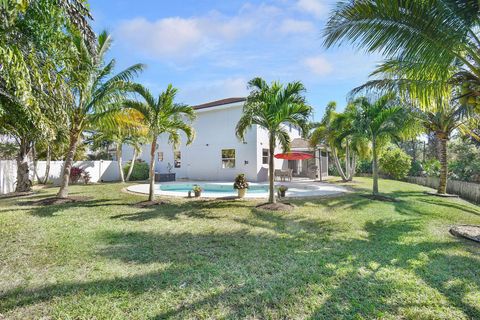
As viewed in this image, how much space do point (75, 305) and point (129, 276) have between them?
3.14ft

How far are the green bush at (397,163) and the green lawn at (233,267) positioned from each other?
771 inches

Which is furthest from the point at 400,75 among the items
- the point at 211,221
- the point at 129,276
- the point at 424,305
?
the point at 129,276

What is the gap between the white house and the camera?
21656 millimetres

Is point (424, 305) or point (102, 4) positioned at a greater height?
point (102, 4)

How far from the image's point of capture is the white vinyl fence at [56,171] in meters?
15.1

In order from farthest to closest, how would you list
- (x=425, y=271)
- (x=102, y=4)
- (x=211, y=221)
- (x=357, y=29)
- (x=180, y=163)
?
1. (x=180, y=163)
2. (x=211, y=221)
3. (x=102, y=4)
4. (x=357, y=29)
5. (x=425, y=271)

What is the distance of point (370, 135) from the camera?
1384 cm

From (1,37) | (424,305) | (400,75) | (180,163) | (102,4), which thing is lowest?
(424,305)

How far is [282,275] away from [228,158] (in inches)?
720

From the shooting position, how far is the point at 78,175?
19.9 m

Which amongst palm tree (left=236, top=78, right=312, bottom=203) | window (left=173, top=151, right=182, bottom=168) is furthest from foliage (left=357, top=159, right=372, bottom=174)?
palm tree (left=236, top=78, right=312, bottom=203)

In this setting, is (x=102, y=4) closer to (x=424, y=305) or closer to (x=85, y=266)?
(x=85, y=266)

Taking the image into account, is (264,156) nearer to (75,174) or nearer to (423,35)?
(75,174)

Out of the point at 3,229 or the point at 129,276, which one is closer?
the point at 129,276
